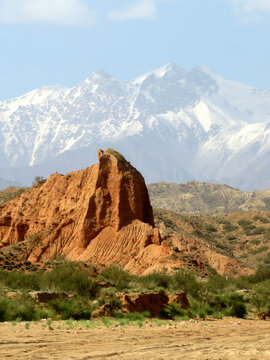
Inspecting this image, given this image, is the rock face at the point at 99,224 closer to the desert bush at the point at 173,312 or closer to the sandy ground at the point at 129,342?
the desert bush at the point at 173,312

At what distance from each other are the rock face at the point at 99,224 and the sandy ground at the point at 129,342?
980 inches

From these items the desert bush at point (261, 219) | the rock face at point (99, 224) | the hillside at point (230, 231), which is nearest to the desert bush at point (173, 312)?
the rock face at point (99, 224)

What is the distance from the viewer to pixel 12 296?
28.8 m

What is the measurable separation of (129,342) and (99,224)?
34283 mm

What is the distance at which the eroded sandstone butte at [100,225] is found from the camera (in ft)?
176

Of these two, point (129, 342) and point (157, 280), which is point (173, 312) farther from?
point (129, 342)

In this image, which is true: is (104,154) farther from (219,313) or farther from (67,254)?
(219,313)

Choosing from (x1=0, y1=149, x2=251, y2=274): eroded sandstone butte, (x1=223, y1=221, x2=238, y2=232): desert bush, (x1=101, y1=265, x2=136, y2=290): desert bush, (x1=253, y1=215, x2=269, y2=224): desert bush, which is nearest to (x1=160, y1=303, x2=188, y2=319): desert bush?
(x1=101, y1=265, x2=136, y2=290): desert bush

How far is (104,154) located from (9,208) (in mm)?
12093

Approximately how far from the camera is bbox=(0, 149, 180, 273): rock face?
2126 inches

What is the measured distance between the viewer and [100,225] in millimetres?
56188

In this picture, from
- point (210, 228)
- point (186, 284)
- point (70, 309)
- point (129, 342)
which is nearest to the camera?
point (129, 342)

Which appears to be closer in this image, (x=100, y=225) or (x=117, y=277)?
(x=117, y=277)

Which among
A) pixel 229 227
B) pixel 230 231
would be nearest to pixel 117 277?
pixel 230 231
